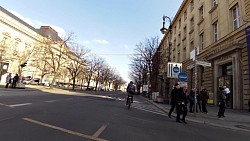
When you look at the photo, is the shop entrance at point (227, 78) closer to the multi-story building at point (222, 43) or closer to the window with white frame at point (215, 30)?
the multi-story building at point (222, 43)

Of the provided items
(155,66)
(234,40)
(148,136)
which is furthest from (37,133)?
(155,66)

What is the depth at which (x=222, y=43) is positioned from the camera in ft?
73.6

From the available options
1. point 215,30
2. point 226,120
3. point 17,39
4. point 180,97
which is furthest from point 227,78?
point 17,39

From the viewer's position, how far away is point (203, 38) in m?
28.4

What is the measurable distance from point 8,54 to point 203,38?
3575 centimetres

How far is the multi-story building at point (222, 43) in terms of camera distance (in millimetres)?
18969

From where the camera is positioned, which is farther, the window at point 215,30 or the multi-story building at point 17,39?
the multi-story building at point 17,39

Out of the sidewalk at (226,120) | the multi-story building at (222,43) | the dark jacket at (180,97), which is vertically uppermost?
the multi-story building at (222,43)

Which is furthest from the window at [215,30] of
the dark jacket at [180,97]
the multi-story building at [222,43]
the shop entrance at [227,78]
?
the dark jacket at [180,97]

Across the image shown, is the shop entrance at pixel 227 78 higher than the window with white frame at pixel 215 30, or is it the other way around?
the window with white frame at pixel 215 30

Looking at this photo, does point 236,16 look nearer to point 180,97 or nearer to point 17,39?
point 180,97

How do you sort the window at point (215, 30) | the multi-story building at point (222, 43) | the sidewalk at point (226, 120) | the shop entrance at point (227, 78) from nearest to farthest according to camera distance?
the sidewalk at point (226, 120), the multi-story building at point (222, 43), the shop entrance at point (227, 78), the window at point (215, 30)

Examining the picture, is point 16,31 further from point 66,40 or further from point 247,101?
point 247,101

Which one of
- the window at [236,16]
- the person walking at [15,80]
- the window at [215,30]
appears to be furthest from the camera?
the person walking at [15,80]
